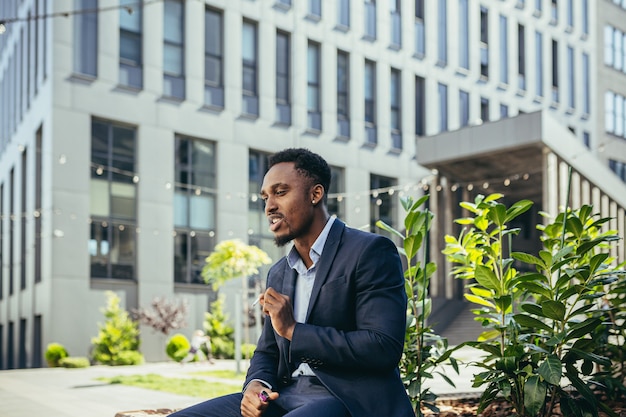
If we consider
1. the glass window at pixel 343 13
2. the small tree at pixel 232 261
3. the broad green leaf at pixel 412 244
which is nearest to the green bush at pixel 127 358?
the small tree at pixel 232 261

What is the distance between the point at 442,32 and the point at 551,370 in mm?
32224

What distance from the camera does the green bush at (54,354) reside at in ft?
70.8

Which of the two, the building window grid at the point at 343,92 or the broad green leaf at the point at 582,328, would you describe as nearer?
the broad green leaf at the point at 582,328

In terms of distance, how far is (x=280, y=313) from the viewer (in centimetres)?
257

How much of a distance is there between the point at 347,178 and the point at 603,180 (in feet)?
30.6

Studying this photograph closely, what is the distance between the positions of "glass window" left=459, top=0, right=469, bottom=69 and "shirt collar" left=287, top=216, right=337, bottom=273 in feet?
111

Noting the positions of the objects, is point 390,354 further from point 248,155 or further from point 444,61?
point 444,61

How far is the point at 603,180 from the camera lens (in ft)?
85.1

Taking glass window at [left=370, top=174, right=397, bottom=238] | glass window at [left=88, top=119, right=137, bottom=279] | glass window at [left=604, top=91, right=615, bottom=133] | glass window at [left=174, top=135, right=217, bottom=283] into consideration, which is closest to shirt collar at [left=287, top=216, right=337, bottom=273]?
glass window at [left=88, top=119, right=137, bottom=279]

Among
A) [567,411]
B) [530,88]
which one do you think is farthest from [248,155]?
[567,411]

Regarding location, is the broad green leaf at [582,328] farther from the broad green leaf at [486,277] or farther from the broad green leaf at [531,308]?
the broad green leaf at [486,277]

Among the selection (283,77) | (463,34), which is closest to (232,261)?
(283,77)

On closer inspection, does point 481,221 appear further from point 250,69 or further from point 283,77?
point 283,77

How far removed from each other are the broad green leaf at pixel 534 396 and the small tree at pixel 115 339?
1951cm
